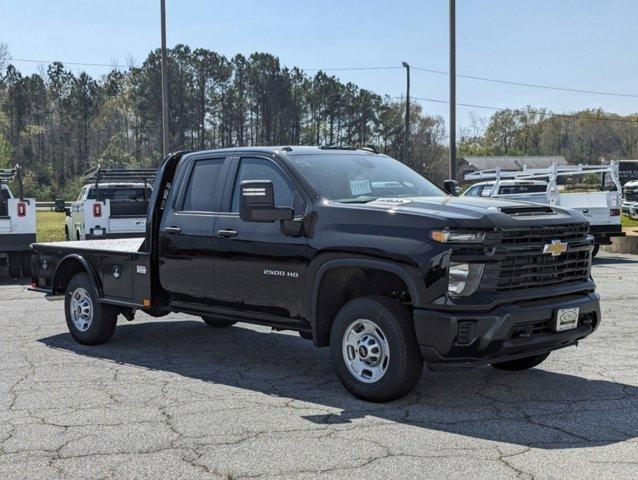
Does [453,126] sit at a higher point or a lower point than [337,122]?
lower

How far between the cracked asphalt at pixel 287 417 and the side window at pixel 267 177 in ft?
5.02

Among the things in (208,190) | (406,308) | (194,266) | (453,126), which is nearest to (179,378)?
(194,266)

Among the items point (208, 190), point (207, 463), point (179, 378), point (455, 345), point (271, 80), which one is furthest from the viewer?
point (271, 80)

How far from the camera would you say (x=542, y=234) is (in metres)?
5.64

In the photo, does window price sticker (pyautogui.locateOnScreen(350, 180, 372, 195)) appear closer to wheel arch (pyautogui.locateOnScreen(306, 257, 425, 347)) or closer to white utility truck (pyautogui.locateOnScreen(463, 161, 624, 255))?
wheel arch (pyautogui.locateOnScreen(306, 257, 425, 347))

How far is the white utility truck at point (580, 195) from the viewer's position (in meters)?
18.2

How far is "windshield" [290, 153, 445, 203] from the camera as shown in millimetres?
6371

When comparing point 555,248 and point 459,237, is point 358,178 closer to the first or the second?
point 459,237

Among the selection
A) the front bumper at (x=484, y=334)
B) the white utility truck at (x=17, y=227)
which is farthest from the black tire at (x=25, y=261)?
the front bumper at (x=484, y=334)

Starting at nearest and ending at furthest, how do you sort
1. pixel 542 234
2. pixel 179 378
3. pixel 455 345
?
1. pixel 455 345
2. pixel 542 234
3. pixel 179 378

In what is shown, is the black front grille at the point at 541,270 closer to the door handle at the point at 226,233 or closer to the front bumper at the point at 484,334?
the front bumper at the point at 484,334

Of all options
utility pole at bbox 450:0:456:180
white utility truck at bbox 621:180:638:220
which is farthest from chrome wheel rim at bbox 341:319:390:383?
white utility truck at bbox 621:180:638:220

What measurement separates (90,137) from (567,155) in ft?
247

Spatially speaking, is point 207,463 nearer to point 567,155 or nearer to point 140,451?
point 140,451
